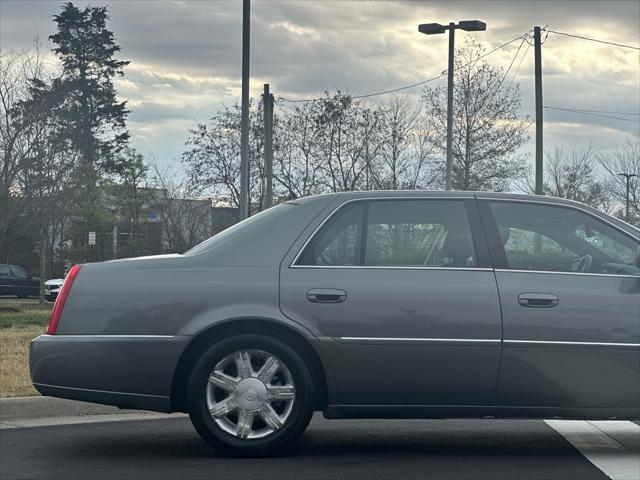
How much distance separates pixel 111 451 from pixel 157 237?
4611cm

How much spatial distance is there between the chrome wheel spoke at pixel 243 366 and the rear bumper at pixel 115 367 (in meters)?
0.31

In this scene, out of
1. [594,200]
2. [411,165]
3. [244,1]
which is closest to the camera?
[244,1]

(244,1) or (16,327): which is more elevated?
(244,1)

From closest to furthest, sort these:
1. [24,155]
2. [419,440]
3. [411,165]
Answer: [419,440], [24,155], [411,165]

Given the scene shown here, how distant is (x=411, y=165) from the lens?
4256cm

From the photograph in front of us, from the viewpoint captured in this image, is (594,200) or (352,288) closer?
(352,288)

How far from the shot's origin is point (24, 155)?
→ 1121 inches

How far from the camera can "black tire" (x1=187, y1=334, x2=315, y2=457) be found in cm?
660

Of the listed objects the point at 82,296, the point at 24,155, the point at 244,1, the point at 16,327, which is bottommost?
the point at 16,327

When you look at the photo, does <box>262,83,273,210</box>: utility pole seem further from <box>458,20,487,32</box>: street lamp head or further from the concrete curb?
the concrete curb

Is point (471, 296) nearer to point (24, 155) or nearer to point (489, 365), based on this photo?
point (489, 365)

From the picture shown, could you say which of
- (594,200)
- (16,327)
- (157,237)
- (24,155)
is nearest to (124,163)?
(157,237)

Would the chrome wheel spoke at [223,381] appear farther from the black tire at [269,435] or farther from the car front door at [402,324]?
the car front door at [402,324]

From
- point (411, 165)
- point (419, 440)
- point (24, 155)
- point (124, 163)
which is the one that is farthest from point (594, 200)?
point (419, 440)
